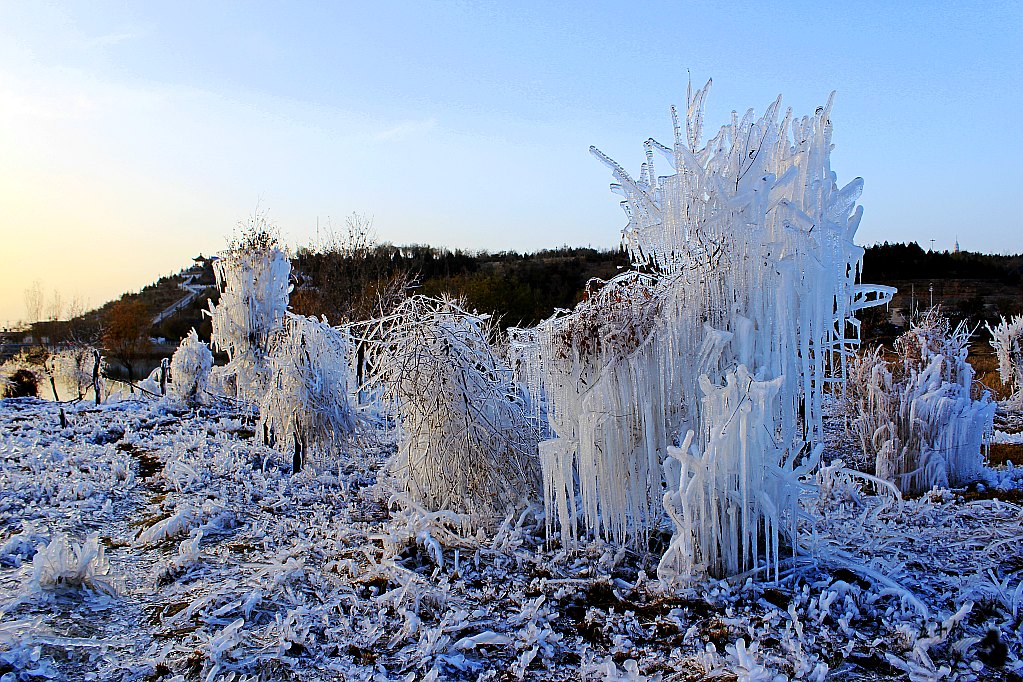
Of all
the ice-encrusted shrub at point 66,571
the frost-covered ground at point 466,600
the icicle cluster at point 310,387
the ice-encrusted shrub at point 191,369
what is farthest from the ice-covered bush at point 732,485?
the ice-encrusted shrub at point 191,369

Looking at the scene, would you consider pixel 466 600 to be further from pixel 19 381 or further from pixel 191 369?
pixel 19 381

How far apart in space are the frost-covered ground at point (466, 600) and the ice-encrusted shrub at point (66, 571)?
10 millimetres

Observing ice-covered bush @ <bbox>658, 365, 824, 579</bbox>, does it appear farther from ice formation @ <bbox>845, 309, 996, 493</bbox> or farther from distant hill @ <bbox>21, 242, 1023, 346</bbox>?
distant hill @ <bbox>21, 242, 1023, 346</bbox>

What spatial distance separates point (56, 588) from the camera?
4895 millimetres

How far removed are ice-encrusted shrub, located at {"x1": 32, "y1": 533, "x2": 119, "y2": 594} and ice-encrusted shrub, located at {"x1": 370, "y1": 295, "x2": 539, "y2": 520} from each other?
261 centimetres

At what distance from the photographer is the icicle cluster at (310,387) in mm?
8414

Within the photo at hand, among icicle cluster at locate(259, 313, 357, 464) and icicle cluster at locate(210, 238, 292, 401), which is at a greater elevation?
icicle cluster at locate(210, 238, 292, 401)

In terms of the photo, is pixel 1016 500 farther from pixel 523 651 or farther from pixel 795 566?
pixel 523 651

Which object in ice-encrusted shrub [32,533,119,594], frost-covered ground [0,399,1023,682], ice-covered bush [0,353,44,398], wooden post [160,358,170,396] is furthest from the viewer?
ice-covered bush [0,353,44,398]

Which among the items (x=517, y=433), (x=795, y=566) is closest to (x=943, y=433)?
(x=795, y=566)

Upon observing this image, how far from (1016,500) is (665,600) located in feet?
17.1

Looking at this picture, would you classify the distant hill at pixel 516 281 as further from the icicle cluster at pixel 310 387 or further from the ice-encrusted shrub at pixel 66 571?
the ice-encrusted shrub at pixel 66 571

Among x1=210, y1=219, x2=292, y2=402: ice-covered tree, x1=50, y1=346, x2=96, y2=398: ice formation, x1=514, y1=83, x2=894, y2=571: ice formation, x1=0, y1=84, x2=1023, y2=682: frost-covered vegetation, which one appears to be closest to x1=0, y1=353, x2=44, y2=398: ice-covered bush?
x1=50, y1=346, x2=96, y2=398: ice formation

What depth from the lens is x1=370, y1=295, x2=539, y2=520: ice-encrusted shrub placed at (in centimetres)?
653
